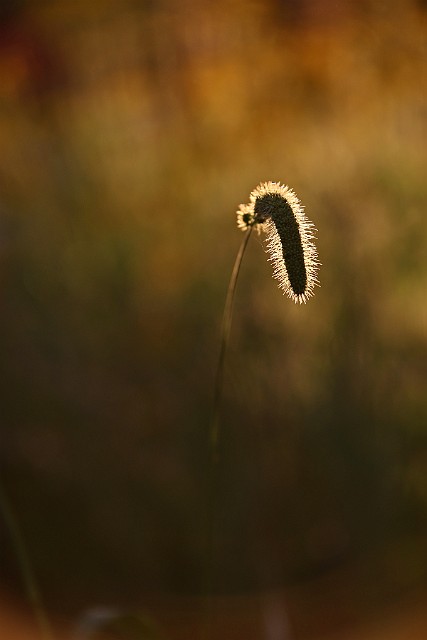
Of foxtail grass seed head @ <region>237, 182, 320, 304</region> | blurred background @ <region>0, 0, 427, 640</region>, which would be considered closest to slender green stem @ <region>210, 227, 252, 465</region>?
foxtail grass seed head @ <region>237, 182, 320, 304</region>

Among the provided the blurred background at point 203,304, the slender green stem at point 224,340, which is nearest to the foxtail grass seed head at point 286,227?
the slender green stem at point 224,340

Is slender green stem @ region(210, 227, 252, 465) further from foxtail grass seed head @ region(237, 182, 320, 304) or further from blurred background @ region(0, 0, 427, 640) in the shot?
blurred background @ region(0, 0, 427, 640)

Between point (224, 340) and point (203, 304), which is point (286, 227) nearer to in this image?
point (224, 340)

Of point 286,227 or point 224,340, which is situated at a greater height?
point 286,227

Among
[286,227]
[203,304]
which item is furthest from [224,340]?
[203,304]

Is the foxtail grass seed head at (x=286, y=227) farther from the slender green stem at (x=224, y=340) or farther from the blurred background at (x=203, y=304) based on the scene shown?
the blurred background at (x=203, y=304)

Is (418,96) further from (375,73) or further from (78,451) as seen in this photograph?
(78,451)

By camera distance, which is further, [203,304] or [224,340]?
[203,304]
